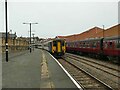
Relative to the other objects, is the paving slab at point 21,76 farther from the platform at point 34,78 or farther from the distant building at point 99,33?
the distant building at point 99,33

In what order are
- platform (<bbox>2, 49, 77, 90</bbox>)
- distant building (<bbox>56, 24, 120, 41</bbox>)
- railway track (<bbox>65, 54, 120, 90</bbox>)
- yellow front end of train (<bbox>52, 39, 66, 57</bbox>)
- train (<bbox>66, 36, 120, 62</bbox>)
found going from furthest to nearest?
1. distant building (<bbox>56, 24, 120, 41</bbox>)
2. yellow front end of train (<bbox>52, 39, 66, 57</bbox>)
3. train (<bbox>66, 36, 120, 62</bbox>)
4. railway track (<bbox>65, 54, 120, 90</bbox>)
5. platform (<bbox>2, 49, 77, 90</bbox>)

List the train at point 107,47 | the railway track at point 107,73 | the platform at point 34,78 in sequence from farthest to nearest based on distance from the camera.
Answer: the train at point 107,47
the railway track at point 107,73
the platform at point 34,78

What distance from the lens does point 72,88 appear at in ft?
34.3

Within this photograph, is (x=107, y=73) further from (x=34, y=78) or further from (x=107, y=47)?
(x=107, y=47)

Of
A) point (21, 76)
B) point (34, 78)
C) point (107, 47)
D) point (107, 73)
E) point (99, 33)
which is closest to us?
point (34, 78)

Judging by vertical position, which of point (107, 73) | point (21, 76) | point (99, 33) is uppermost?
point (99, 33)

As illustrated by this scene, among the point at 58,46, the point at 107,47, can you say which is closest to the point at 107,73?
the point at 107,47

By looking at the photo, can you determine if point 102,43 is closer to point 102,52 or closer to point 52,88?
point 102,52

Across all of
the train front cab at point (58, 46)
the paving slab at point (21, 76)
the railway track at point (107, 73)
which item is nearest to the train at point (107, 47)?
the railway track at point (107, 73)

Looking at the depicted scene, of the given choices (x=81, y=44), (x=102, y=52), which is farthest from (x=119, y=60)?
(x=81, y=44)

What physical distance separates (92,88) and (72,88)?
5.30ft

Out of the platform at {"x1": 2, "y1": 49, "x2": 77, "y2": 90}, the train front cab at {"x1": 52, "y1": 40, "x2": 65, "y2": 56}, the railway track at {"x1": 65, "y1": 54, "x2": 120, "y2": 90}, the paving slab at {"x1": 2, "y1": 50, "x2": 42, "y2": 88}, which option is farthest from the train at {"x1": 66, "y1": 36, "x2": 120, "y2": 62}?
the paving slab at {"x1": 2, "y1": 50, "x2": 42, "y2": 88}

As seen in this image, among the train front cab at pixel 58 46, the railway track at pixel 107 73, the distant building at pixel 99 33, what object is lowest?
the railway track at pixel 107 73

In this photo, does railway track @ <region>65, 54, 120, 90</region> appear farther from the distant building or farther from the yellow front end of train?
the distant building
